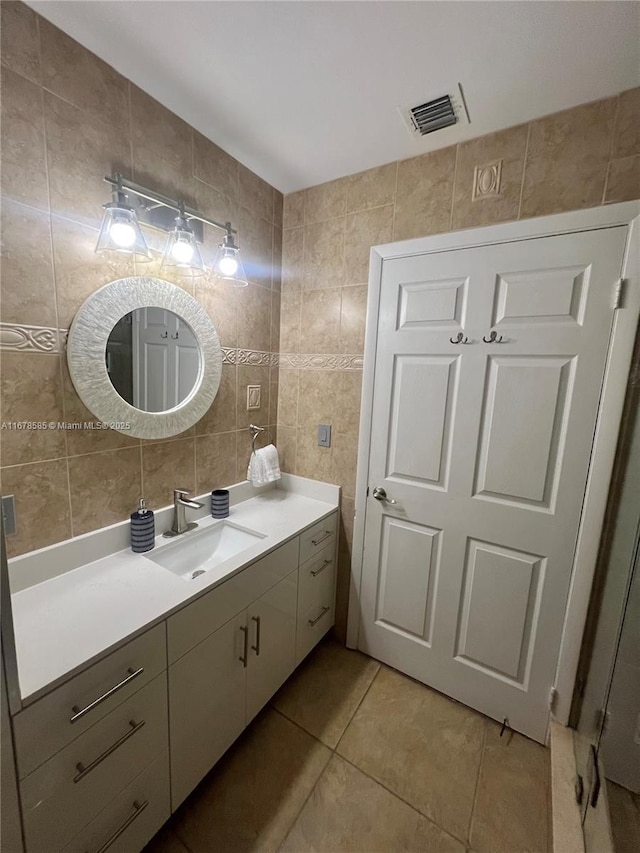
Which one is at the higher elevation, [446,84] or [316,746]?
[446,84]

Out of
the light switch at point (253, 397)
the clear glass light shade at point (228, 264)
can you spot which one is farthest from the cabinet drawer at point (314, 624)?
the clear glass light shade at point (228, 264)

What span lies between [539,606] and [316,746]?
3.46ft

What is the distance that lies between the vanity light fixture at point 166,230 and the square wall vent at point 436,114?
31.9 inches

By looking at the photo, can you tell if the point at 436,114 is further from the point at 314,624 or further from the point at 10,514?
the point at 314,624

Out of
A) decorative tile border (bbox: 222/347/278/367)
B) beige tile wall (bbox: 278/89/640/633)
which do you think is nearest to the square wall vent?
beige tile wall (bbox: 278/89/640/633)

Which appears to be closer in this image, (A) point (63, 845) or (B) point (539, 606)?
(A) point (63, 845)

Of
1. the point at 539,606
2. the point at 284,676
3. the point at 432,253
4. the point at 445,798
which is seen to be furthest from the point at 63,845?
the point at 432,253

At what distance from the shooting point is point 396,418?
1558 millimetres

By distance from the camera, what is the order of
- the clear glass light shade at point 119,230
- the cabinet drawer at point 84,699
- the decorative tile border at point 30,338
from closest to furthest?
the cabinet drawer at point 84,699
the decorative tile border at point 30,338
the clear glass light shade at point 119,230

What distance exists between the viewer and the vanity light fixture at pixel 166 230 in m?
1.05

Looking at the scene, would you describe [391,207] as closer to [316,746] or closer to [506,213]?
[506,213]

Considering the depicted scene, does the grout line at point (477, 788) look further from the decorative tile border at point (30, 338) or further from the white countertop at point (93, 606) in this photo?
the decorative tile border at point (30, 338)

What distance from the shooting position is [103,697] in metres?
0.80

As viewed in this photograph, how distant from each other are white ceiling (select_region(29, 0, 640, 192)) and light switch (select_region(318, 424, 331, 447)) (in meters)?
1.26
